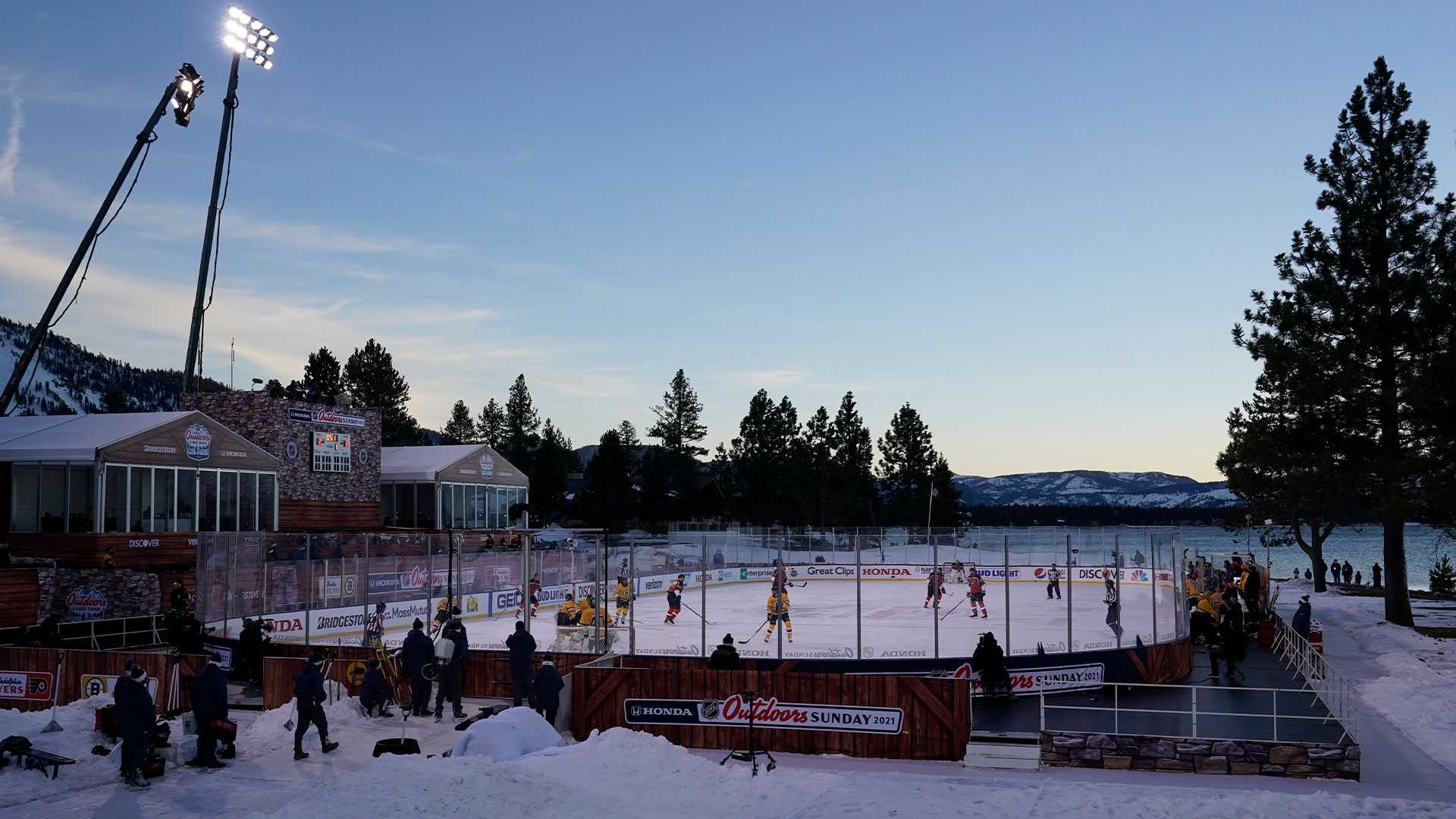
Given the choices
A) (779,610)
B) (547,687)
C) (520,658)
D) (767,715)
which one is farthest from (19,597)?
(767,715)

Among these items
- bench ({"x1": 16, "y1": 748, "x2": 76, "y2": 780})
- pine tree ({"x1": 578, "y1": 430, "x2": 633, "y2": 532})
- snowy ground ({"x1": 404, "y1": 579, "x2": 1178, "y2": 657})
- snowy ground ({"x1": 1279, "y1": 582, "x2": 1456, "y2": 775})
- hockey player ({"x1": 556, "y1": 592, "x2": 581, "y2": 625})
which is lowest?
snowy ground ({"x1": 1279, "y1": 582, "x2": 1456, "y2": 775})

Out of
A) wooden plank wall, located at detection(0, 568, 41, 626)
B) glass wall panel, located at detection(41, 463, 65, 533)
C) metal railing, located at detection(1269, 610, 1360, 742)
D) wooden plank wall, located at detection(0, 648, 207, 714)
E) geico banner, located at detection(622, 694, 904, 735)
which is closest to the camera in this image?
metal railing, located at detection(1269, 610, 1360, 742)

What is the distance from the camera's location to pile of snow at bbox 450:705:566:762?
14367 millimetres

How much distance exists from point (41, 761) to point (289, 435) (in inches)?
1346

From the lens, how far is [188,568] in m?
37.5

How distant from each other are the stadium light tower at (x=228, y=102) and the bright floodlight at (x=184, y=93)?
198 cm

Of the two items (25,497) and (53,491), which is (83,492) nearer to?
(53,491)

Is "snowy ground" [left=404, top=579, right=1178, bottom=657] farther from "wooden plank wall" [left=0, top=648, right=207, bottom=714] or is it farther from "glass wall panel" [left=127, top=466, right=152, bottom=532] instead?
"glass wall panel" [left=127, top=466, right=152, bottom=532]

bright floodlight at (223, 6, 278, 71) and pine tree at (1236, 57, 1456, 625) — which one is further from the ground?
bright floodlight at (223, 6, 278, 71)

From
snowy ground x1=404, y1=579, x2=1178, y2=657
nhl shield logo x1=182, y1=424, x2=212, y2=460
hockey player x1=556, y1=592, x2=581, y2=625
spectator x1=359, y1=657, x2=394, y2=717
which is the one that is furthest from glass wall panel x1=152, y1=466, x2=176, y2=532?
spectator x1=359, y1=657, x2=394, y2=717

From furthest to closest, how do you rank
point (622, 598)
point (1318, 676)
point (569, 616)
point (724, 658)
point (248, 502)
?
point (248, 502) → point (622, 598) → point (569, 616) → point (1318, 676) → point (724, 658)

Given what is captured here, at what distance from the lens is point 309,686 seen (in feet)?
53.1

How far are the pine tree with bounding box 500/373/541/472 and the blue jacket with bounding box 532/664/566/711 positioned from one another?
111028 millimetres

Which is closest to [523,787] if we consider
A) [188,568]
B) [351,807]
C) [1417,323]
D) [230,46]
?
[351,807]
